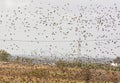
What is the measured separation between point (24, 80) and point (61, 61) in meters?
27.2

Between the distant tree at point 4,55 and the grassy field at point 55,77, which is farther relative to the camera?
the distant tree at point 4,55

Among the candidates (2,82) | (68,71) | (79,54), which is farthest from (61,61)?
(2,82)

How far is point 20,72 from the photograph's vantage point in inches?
1810

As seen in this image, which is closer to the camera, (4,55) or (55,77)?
(55,77)

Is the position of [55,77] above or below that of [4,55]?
below

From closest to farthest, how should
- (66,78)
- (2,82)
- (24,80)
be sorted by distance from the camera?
(2,82) → (24,80) → (66,78)

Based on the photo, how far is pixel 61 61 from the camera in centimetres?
6469

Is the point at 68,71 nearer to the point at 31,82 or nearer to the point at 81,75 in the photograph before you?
the point at 81,75

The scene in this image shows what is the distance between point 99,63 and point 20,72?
66.2ft

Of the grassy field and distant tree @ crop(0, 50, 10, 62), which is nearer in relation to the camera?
the grassy field

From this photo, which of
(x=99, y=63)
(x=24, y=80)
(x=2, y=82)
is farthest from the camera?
(x=99, y=63)

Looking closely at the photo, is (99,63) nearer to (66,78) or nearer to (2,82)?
(66,78)

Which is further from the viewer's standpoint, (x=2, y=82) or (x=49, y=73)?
(x=49, y=73)

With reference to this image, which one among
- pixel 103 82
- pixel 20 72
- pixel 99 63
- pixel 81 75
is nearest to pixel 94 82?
pixel 103 82
